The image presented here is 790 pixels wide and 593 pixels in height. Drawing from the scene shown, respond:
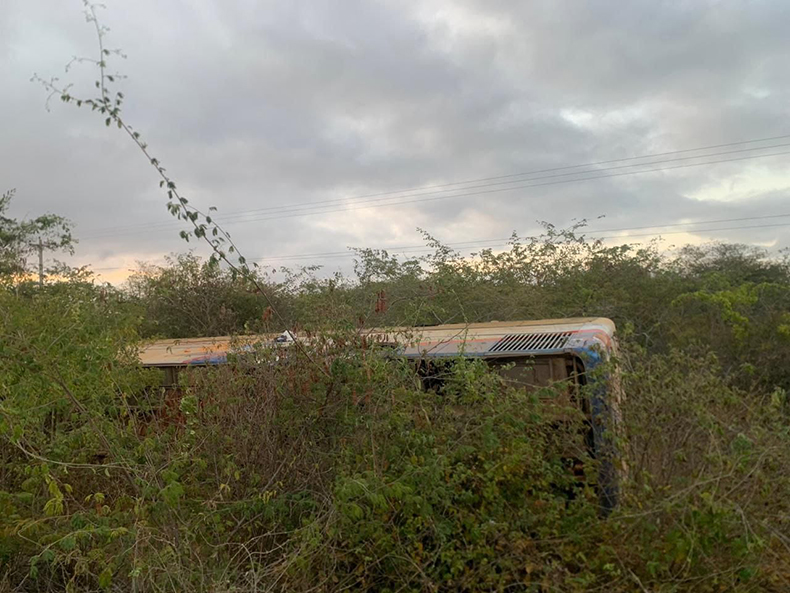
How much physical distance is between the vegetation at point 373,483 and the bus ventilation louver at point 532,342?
729mm

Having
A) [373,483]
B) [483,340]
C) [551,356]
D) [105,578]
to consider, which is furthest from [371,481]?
[483,340]

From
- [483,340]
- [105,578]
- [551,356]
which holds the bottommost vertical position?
[105,578]

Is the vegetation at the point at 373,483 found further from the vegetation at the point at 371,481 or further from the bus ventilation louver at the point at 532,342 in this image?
the bus ventilation louver at the point at 532,342

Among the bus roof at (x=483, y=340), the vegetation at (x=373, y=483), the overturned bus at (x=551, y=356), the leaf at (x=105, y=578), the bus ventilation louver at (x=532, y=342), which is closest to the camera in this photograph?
the leaf at (x=105, y=578)

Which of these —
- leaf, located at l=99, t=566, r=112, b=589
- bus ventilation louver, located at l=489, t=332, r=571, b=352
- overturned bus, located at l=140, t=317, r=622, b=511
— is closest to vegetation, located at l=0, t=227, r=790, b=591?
leaf, located at l=99, t=566, r=112, b=589

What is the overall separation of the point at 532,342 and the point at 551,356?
0.36 metres

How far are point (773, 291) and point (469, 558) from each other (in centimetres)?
1492

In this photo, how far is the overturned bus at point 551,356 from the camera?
154 inches

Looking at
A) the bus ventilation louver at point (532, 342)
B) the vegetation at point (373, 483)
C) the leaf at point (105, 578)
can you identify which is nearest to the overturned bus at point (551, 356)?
the bus ventilation louver at point (532, 342)

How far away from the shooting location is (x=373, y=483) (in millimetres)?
3352

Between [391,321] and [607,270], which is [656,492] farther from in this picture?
[607,270]

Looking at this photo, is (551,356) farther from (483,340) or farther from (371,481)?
(371,481)

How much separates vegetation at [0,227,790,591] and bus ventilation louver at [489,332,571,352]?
0.73m

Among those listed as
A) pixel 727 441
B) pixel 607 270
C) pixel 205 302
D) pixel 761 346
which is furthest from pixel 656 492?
pixel 205 302
